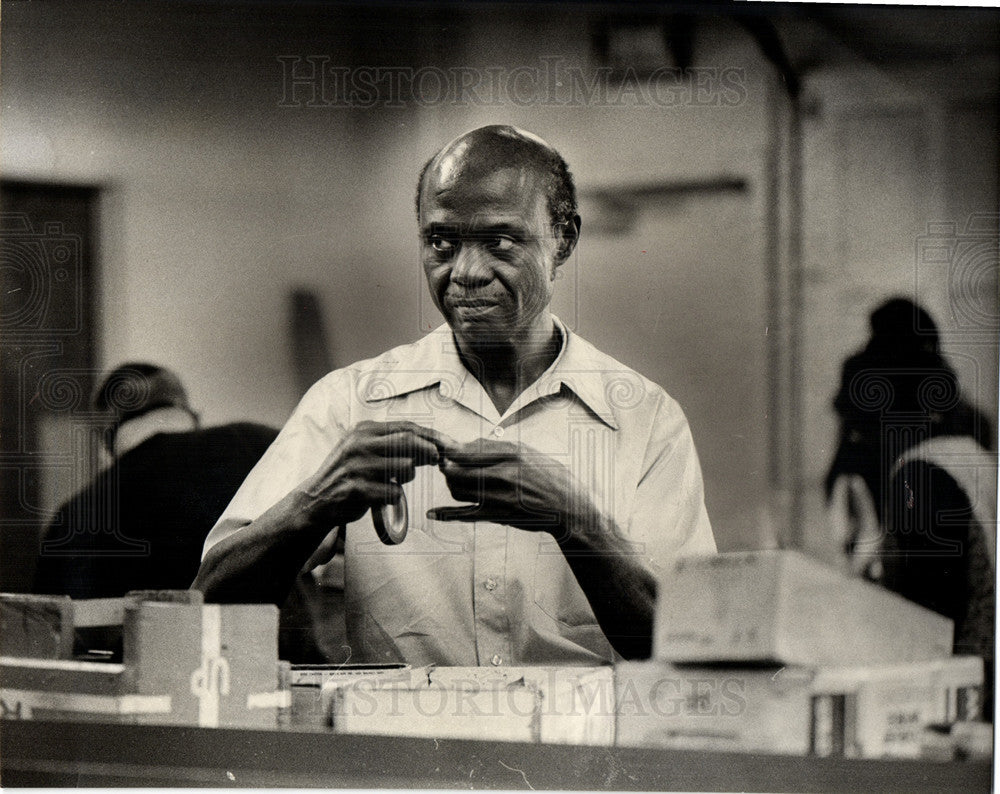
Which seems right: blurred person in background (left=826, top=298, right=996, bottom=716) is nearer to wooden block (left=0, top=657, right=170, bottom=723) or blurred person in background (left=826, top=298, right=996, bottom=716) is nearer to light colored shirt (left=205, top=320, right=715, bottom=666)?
light colored shirt (left=205, top=320, right=715, bottom=666)

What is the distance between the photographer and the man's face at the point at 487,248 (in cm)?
416

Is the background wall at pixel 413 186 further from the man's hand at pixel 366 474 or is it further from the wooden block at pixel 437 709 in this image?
the wooden block at pixel 437 709

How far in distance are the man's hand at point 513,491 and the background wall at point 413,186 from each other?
506mm

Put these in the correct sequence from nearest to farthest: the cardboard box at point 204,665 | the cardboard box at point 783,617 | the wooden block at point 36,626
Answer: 1. the cardboard box at point 783,617
2. the cardboard box at point 204,665
3. the wooden block at point 36,626

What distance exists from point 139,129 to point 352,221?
893 millimetres

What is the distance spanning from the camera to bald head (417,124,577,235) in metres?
4.18

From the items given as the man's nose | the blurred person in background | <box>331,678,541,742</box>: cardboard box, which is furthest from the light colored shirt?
the blurred person in background

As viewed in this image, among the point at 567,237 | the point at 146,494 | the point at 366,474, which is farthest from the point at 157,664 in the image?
the point at 567,237

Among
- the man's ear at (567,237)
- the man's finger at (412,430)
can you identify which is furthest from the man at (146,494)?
the man's ear at (567,237)

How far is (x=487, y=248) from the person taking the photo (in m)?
4.15

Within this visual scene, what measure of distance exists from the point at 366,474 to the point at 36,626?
4.57 ft

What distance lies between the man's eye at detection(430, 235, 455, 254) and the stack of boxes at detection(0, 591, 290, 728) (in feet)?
4.87

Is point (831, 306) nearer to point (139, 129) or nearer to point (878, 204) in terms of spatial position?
point (878, 204)

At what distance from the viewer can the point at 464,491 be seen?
4.16m
